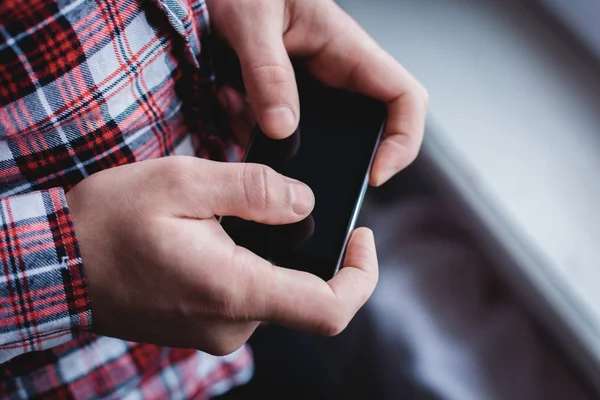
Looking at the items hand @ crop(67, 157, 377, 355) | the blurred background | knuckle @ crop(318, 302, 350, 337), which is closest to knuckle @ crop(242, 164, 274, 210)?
hand @ crop(67, 157, 377, 355)

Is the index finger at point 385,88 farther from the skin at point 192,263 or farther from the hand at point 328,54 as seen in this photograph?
the skin at point 192,263

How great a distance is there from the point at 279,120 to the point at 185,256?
0.59 ft

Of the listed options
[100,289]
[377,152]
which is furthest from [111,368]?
[377,152]

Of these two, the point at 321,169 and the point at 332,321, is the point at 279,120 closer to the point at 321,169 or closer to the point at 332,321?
the point at 321,169

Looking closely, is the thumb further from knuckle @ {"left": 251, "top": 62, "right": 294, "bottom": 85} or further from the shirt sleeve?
the shirt sleeve

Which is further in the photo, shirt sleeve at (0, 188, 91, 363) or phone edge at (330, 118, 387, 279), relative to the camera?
phone edge at (330, 118, 387, 279)

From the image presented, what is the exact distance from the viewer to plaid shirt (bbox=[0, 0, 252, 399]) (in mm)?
384

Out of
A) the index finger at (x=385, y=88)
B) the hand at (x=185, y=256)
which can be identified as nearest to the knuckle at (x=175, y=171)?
the hand at (x=185, y=256)

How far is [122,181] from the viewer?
43cm

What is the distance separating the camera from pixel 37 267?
1.32 ft

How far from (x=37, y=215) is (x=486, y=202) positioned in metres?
0.59

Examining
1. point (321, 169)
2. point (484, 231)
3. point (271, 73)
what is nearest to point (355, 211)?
point (321, 169)

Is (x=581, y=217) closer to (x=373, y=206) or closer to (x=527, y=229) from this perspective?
(x=527, y=229)

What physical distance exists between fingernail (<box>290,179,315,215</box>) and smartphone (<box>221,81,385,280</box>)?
62 millimetres
